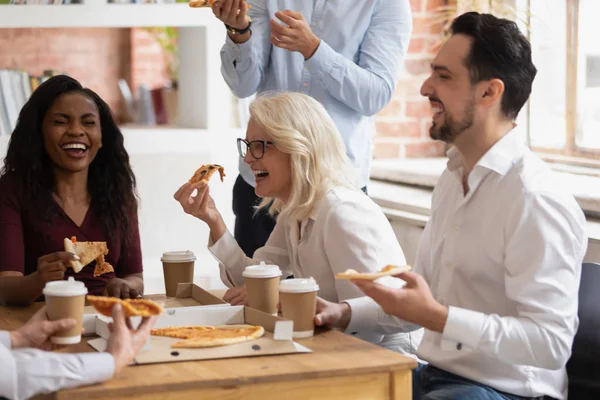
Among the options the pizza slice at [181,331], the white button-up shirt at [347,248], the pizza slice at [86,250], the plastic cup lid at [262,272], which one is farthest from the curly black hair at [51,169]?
the pizza slice at [181,331]

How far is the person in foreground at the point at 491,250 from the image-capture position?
1.88 m

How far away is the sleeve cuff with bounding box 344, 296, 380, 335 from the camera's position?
2.15 meters

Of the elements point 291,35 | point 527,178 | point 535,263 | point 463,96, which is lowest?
point 535,263

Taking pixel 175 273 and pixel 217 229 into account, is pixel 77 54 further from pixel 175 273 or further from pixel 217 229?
pixel 175 273

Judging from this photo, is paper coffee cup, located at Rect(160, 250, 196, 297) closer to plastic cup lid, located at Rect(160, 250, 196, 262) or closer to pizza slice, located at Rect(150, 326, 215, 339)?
plastic cup lid, located at Rect(160, 250, 196, 262)

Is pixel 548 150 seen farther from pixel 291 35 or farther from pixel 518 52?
pixel 518 52

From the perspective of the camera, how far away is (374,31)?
311cm

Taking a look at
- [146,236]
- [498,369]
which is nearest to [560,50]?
[146,236]

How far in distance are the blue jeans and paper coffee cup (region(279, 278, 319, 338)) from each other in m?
0.31

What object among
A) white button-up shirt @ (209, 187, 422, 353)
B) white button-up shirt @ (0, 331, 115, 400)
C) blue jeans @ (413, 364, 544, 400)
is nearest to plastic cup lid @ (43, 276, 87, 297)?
white button-up shirt @ (0, 331, 115, 400)

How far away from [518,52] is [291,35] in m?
0.96

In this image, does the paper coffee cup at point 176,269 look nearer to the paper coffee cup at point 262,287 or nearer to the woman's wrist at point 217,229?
the woman's wrist at point 217,229

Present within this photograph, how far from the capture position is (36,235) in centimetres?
281

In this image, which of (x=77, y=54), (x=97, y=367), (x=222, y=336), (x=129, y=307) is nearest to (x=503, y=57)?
(x=222, y=336)
